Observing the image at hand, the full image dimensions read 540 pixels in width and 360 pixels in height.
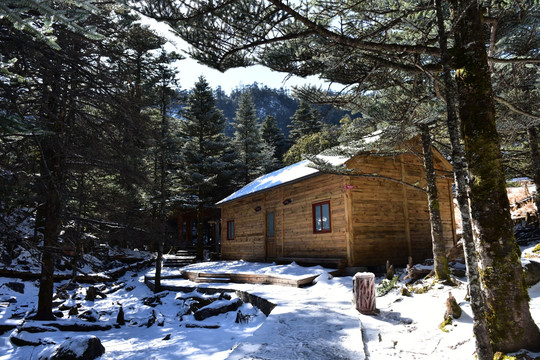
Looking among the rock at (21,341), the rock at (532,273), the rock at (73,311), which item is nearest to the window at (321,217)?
the rock at (532,273)

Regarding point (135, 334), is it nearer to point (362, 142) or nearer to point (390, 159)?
point (362, 142)

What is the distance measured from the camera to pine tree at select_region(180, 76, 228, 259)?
77.6ft

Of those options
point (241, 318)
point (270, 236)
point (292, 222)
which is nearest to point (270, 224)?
point (270, 236)

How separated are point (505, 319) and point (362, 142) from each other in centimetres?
558

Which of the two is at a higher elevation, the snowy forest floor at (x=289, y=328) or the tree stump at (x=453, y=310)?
the tree stump at (x=453, y=310)

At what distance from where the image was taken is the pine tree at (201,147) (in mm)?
23656

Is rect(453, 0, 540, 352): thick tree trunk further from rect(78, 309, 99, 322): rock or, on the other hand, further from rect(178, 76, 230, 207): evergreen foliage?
rect(178, 76, 230, 207): evergreen foliage

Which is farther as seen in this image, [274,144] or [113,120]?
[274,144]

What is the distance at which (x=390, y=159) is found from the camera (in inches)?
552

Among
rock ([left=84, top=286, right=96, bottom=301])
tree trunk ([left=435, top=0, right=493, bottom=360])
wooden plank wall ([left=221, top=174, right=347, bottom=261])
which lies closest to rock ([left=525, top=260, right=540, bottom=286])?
tree trunk ([left=435, top=0, right=493, bottom=360])

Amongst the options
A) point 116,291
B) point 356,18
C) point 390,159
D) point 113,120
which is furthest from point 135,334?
A: point 390,159

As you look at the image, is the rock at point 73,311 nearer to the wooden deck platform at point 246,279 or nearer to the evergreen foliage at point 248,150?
the wooden deck platform at point 246,279

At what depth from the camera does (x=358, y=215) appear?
1260cm

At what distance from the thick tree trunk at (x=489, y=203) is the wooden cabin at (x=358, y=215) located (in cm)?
798
